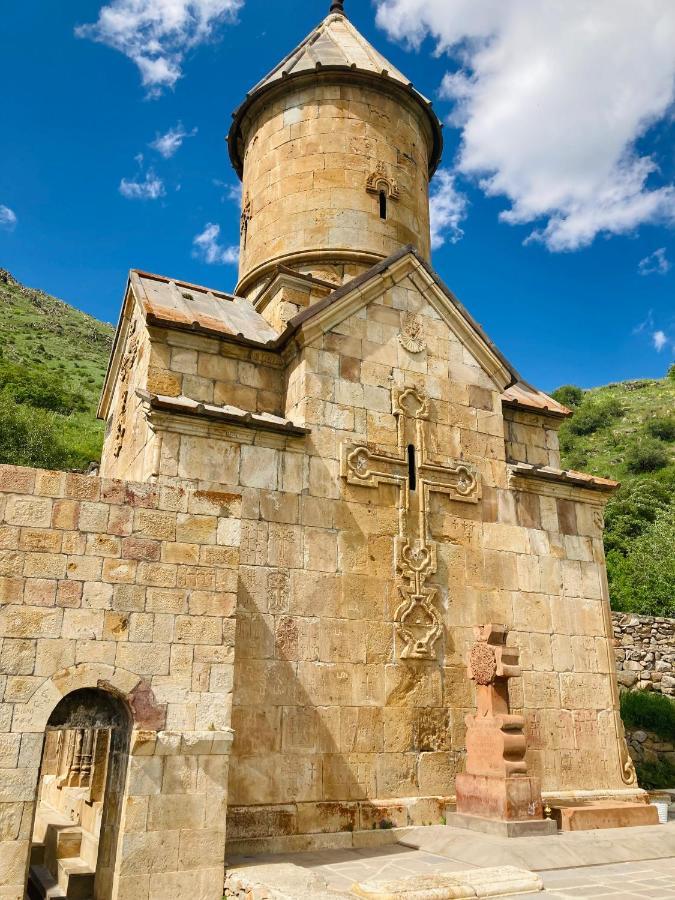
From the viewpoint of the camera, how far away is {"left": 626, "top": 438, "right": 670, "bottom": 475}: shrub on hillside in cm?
3722

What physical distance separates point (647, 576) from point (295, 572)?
17.3m

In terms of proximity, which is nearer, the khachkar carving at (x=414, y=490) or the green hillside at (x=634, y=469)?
the khachkar carving at (x=414, y=490)

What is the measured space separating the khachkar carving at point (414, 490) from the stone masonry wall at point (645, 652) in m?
7.92

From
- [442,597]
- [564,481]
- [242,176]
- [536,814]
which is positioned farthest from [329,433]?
[242,176]

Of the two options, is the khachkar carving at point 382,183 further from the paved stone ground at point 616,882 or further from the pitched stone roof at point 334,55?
the paved stone ground at point 616,882

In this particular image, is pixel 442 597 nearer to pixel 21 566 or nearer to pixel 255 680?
pixel 255 680

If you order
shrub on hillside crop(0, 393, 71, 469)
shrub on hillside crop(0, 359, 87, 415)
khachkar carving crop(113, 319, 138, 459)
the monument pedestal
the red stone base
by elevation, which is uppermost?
shrub on hillside crop(0, 359, 87, 415)

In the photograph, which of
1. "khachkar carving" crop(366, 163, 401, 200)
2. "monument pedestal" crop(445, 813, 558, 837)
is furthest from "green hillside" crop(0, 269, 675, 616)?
"monument pedestal" crop(445, 813, 558, 837)

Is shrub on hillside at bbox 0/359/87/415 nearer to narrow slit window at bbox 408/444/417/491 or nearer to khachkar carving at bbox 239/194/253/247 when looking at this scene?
khachkar carving at bbox 239/194/253/247

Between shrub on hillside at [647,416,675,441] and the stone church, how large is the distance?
34.9 metres

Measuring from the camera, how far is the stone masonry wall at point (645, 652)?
14.4 meters

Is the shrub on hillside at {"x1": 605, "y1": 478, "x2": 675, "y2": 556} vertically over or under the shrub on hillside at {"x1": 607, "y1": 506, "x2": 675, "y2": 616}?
over

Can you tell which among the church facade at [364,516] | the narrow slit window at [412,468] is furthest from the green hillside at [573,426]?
the narrow slit window at [412,468]

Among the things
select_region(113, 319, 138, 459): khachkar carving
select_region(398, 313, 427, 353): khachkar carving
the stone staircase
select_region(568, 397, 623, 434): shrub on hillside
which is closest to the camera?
the stone staircase
